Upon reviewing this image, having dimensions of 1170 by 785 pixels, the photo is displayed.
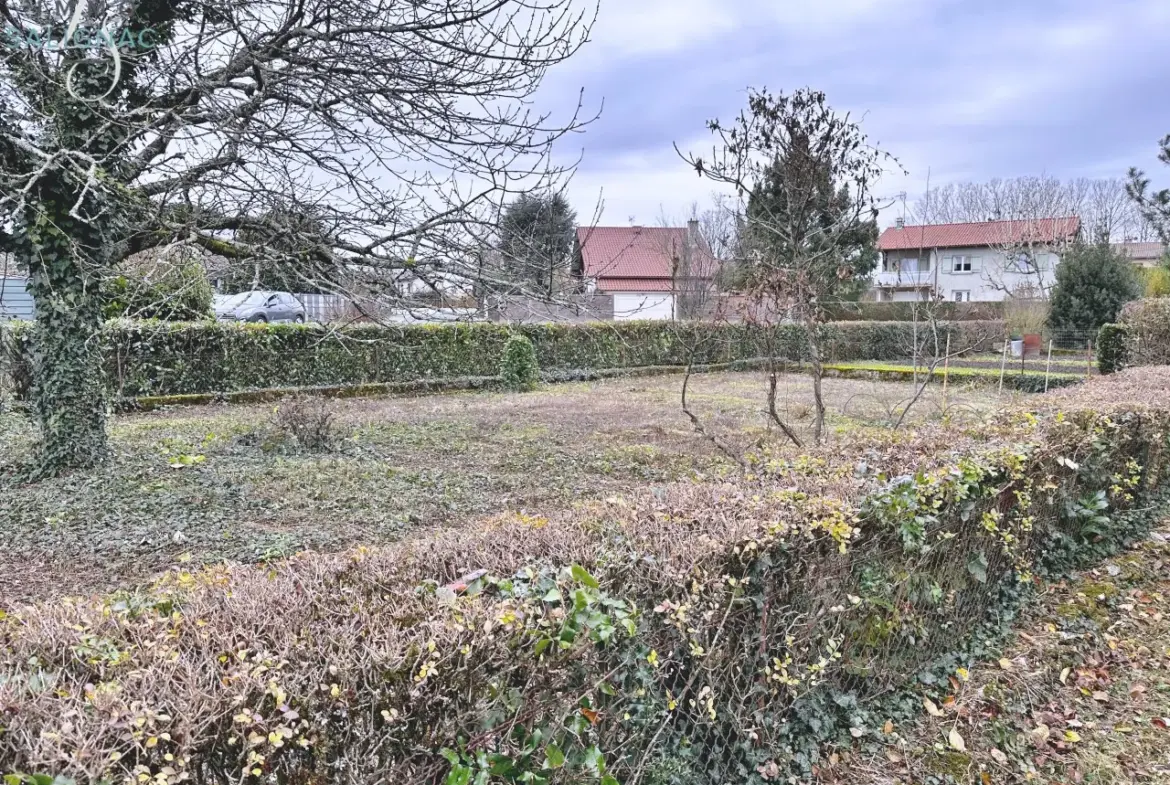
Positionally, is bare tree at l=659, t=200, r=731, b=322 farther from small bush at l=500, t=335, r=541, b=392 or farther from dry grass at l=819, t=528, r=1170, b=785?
dry grass at l=819, t=528, r=1170, b=785

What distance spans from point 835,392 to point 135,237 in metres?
12.2

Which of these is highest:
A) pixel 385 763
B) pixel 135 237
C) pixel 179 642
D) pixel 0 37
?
pixel 0 37

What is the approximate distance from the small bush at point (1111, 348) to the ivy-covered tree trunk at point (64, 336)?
1671 centimetres

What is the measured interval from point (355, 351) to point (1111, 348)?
1539cm

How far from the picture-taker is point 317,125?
16.5 feet

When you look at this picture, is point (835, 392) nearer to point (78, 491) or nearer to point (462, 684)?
point (78, 491)

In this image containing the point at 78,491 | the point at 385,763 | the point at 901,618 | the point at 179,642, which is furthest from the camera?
the point at 78,491

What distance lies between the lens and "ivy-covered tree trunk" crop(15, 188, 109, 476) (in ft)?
18.0

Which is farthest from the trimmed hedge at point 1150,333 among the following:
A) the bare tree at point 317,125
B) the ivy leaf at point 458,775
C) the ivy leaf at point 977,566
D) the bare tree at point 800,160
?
the ivy leaf at point 458,775

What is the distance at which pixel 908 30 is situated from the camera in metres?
5.82

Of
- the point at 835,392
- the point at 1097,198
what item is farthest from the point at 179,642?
the point at 1097,198

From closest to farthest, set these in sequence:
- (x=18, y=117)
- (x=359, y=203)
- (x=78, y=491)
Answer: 1. (x=18, y=117)
2. (x=359, y=203)
3. (x=78, y=491)

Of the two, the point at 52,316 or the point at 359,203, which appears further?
the point at 52,316

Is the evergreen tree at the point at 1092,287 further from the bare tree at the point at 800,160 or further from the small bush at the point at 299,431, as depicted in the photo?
the small bush at the point at 299,431
